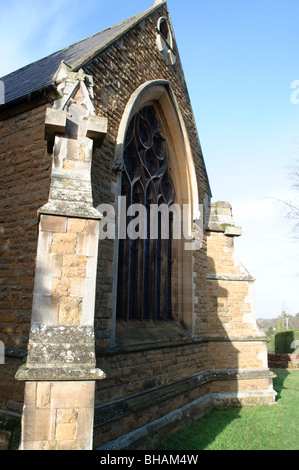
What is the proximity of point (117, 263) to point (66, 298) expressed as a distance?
7.68 feet

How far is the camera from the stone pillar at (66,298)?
3197 mm

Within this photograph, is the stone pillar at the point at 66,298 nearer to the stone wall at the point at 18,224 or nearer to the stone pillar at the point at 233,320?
the stone wall at the point at 18,224

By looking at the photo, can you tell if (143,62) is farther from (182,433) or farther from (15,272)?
(182,433)

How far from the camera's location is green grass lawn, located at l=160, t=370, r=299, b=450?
586 cm

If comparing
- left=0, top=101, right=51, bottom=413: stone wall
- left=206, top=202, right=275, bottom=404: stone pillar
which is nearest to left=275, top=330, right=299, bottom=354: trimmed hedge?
left=206, top=202, right=275, bottom=404: stone pillar

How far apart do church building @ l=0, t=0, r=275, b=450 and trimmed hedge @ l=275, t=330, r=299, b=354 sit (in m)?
13.5

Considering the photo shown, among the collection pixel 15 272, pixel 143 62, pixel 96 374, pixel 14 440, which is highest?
pixel 143 62

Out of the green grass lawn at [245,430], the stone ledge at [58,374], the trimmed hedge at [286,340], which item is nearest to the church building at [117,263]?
the stone ledge at [58,374]

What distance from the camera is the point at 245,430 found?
22.0ft

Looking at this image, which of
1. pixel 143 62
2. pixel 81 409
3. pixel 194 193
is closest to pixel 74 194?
pixel 81 409

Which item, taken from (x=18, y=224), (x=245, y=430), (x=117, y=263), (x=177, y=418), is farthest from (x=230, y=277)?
(x=18, y=224)

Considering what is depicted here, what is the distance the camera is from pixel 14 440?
14.2 feet

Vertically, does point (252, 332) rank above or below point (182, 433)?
above

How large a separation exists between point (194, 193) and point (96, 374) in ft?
21.3
